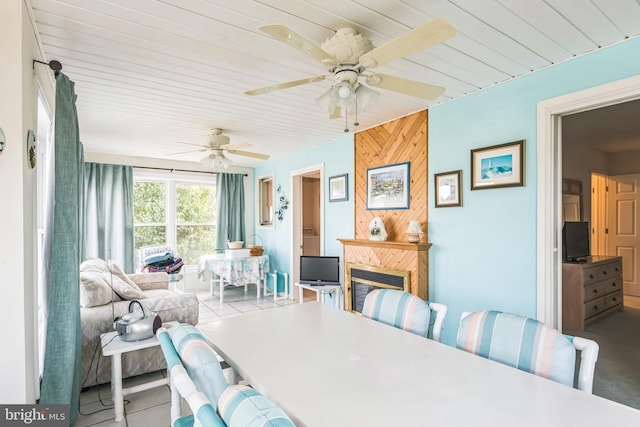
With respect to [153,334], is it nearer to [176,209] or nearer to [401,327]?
[401,327]

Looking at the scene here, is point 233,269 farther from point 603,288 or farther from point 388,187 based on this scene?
point 603,288

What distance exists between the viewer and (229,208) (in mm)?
6434

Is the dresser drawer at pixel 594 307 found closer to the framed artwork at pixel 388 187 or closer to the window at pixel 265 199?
the framed artwork at pixel 388 187

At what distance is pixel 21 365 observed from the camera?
5.06ft

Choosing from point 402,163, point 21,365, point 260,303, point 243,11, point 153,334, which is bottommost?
point 260,303

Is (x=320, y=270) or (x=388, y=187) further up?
(x=388, y=187)

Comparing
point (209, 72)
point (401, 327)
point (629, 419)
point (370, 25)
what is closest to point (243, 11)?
point (370, 25)

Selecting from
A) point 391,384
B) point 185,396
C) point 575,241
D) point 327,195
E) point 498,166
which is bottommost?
point 391,384

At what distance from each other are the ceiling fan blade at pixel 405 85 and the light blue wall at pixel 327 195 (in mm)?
2321

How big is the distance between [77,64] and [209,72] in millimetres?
870

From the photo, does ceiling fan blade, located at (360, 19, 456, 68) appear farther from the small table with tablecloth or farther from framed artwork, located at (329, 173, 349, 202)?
the small table with tablecloth

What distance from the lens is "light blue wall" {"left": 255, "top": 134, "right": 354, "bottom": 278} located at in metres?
4.29

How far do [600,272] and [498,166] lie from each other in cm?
303

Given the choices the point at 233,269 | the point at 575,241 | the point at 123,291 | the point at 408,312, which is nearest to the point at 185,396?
the point at 408,312
